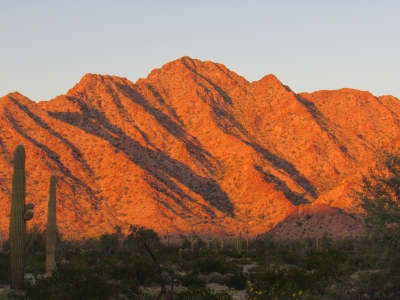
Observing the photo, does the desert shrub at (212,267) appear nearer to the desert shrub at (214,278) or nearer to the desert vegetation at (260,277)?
the desert vegetation at (260,277)

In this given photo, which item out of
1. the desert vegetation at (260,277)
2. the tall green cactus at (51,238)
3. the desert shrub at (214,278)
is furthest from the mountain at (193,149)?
the tall green cactus at (51,238)

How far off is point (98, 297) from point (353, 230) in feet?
143

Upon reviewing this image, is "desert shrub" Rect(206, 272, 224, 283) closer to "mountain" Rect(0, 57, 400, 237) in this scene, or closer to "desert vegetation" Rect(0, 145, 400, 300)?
"desert vegetation" Rect(0, 145, 400, 300)

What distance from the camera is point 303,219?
5603 cm

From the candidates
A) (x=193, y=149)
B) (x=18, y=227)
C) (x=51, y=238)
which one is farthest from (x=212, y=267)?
(x=193, y=149)

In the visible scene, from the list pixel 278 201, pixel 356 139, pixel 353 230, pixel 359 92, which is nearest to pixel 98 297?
pixel 353 230

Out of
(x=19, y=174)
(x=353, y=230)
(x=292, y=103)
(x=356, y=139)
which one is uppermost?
(x=292, y=103)

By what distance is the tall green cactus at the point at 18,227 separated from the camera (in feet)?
51.9

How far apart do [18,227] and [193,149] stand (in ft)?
187

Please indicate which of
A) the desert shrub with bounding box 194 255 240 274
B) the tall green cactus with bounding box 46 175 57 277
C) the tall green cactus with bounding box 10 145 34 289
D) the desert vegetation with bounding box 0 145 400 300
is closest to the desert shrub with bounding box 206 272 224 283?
the desert vegetation with bounding box 0 145 400 300

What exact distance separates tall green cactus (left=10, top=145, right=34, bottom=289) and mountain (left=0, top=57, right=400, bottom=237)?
1361 inches

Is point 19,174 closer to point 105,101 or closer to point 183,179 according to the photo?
point 183,179

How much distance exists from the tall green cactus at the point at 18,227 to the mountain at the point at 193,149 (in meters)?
34.6

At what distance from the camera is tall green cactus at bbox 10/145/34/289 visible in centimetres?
1582
